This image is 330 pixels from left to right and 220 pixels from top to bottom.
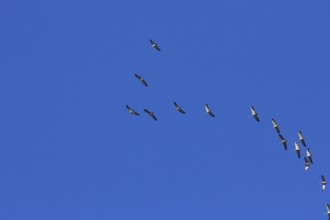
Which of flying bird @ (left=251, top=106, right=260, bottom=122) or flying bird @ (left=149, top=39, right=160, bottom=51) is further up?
flying bird @ (left=149, top=39, right=160, bottom=51)

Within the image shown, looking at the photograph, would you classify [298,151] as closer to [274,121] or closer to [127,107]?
[274,121]

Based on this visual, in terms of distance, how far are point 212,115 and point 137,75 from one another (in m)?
18.6

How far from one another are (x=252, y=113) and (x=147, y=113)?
22690 mm

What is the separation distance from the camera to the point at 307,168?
567 ft

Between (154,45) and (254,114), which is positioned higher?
(154,45)

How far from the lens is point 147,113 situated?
171875 mm

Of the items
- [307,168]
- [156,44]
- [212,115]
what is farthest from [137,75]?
[307,168]

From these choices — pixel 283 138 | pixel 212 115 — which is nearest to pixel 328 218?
pixel 283 138

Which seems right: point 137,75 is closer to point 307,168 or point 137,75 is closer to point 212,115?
point 212,115

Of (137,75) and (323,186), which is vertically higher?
(137,75)

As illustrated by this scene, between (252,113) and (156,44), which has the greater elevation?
(156,44)

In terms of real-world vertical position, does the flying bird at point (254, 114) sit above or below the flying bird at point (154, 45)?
below

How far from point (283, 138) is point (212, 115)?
16.1 meters

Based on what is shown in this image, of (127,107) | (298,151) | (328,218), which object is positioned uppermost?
(127,107)
